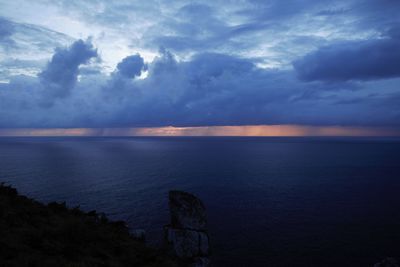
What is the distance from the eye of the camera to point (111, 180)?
115 metres

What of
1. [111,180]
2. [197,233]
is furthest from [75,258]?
[111,180]

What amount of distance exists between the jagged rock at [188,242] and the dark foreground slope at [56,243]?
867 cm

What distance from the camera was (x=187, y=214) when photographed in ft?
120

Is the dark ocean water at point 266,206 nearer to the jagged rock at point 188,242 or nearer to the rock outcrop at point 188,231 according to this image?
the jagged rock at point 188,242

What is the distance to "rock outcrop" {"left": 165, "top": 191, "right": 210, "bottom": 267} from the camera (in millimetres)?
34312

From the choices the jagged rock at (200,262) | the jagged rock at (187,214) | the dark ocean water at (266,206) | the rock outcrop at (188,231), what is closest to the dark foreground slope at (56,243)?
the rock outcrop at (188,231)

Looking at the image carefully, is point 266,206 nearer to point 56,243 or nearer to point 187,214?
point 187,214

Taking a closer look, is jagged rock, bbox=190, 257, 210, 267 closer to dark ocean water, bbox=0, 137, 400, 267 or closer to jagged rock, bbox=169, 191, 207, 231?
jagged rock, bbox=169, 191, 207, 231

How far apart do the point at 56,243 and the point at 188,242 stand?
19.3 metres

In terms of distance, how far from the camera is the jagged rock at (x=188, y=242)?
34406mm

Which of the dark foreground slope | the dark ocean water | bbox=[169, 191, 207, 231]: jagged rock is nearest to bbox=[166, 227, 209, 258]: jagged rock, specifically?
bbox=[169, 191, 207, 231]: jagged rock

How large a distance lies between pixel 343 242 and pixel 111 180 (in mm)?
91656

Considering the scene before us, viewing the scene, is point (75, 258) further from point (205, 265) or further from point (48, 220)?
point (205, 265)

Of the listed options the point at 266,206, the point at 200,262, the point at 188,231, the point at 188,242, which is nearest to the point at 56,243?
the point at 188,242
